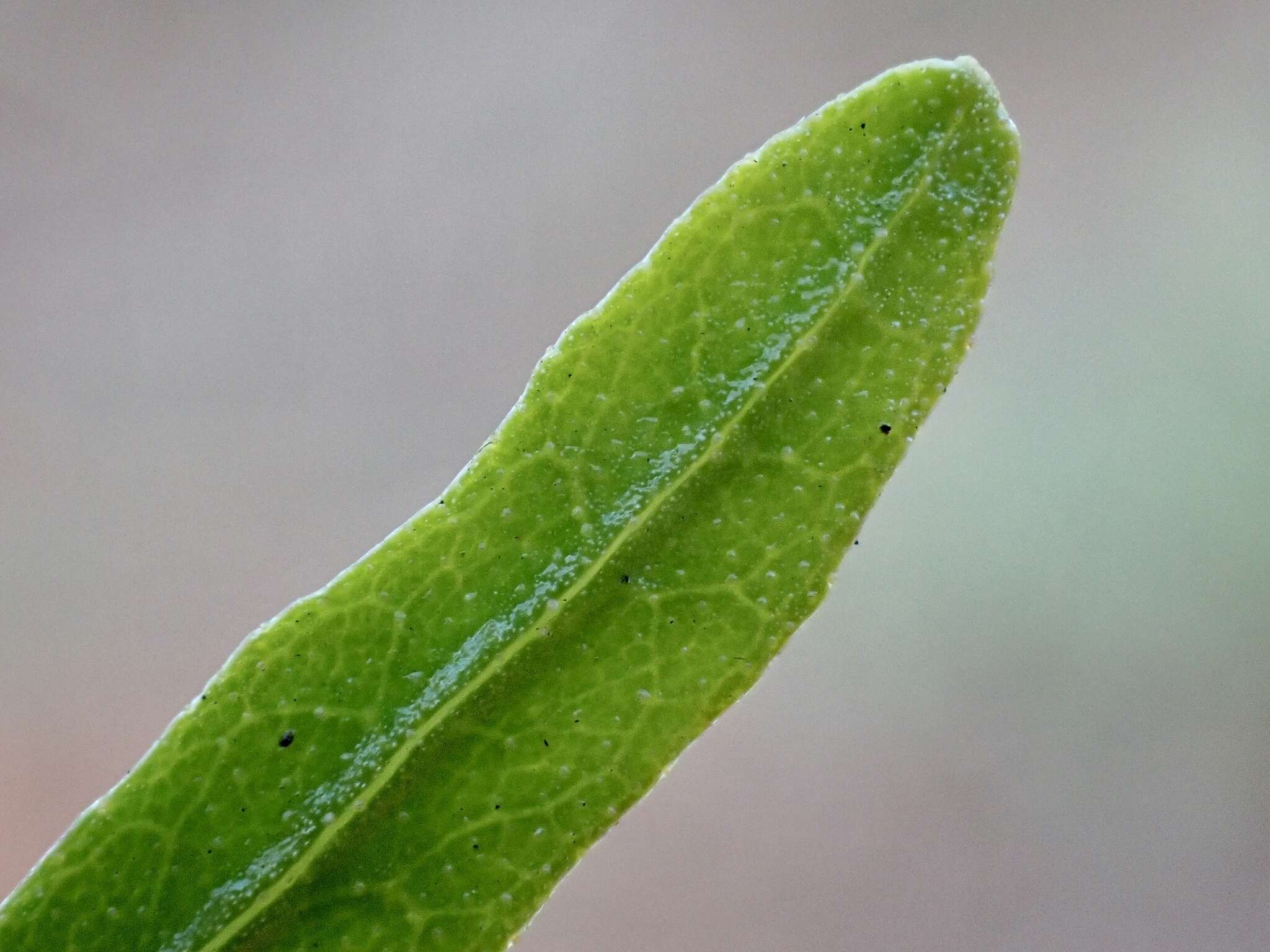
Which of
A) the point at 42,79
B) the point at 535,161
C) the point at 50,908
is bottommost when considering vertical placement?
the point at 50,908

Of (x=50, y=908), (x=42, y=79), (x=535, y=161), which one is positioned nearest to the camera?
(x=50, y=908)

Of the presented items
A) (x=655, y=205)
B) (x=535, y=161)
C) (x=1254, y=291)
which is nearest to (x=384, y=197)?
(x=535, y=161)

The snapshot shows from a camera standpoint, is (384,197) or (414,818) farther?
(384,197)

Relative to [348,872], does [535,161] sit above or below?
above

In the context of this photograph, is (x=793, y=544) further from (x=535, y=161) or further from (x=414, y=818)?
(x=535, y=161)
